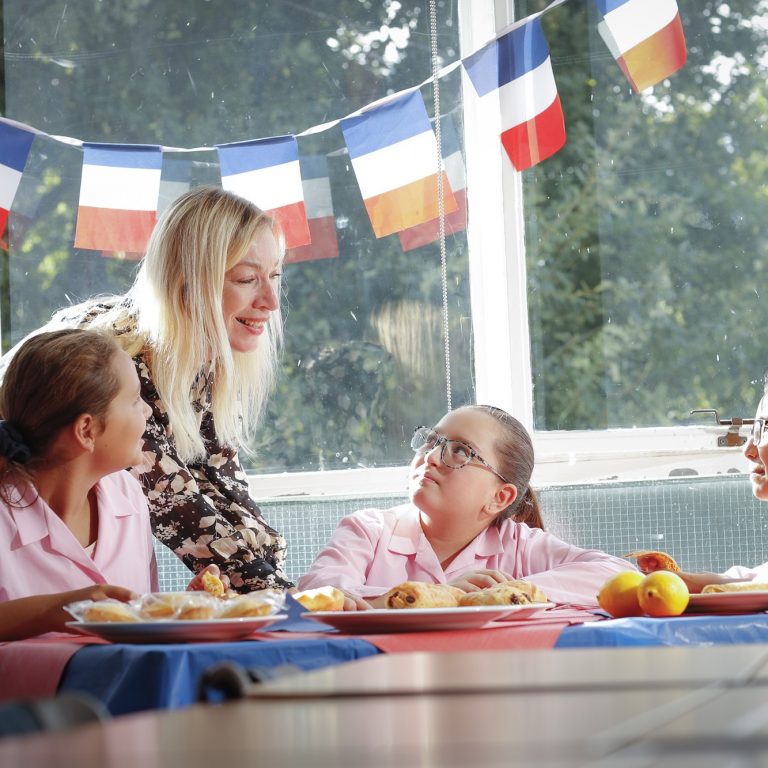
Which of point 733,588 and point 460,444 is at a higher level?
point 460,444

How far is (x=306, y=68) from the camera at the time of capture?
11.2ft

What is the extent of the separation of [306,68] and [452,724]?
3.08 meters

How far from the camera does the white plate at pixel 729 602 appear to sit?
5.09 ft

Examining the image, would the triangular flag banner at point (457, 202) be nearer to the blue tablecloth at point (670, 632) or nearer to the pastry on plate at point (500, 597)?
the pastry on plate at point (500, 597)

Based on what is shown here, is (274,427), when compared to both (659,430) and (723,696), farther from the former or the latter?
(723,696)

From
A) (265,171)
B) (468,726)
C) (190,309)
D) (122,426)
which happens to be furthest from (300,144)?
(468,726)

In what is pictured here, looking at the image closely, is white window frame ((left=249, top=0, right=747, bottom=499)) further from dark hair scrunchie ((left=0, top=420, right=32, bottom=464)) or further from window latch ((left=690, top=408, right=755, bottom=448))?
dark hair scrunchie ((left=0, top=420, right=32, bottom=464))

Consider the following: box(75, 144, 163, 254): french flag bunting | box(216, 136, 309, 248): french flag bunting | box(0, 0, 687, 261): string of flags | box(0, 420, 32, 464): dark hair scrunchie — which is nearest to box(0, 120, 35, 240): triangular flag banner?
box(0, 0, 687, 261): string of flags

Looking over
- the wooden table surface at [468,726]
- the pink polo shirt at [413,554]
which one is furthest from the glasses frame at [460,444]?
the wooden table surface at [468,726]

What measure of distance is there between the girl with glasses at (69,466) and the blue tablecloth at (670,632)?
68 centimetres

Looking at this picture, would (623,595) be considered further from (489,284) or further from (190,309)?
(489,284)

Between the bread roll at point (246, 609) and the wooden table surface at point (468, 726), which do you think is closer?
the wooden table surface at point (468, 726)

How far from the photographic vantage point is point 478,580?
5.95 feet

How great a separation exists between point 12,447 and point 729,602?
1147 millimetres
